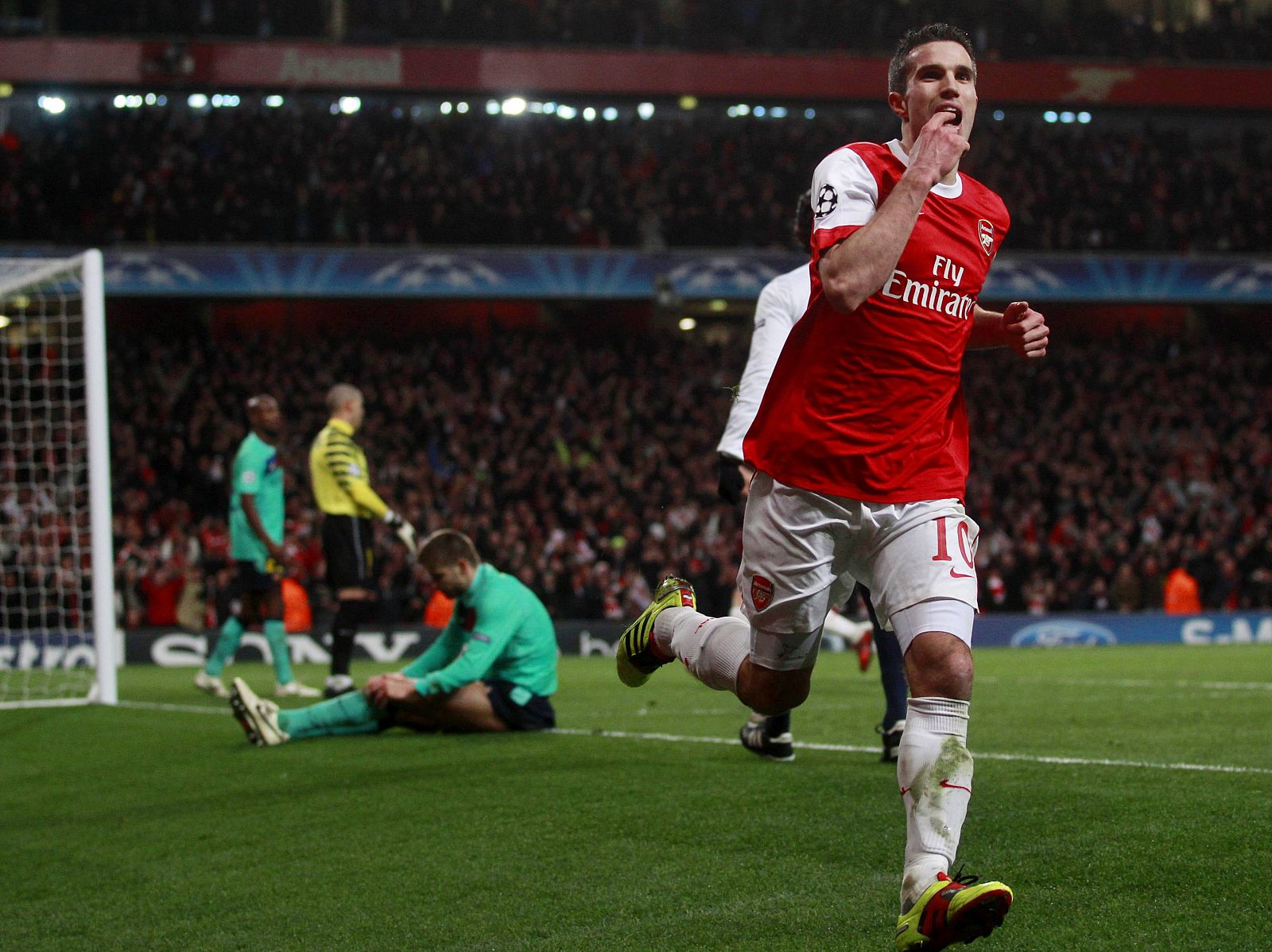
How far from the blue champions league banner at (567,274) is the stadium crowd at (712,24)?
5807 millimetres

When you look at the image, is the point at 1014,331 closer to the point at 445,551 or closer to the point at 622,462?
the point at 445,551

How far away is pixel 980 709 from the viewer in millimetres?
8891

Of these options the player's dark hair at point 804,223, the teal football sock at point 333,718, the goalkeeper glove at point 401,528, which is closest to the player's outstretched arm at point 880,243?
the player's dark hair at point 804,223

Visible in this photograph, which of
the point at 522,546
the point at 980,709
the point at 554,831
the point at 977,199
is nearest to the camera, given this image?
the point at 977,199

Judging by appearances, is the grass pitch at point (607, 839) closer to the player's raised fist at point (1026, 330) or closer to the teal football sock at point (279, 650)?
the player's raised fist at point (1026, 330)

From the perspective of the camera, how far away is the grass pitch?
378cm

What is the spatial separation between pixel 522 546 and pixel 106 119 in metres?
Answer: 13.2

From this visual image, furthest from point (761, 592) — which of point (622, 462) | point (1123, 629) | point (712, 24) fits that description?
point (712, 24)

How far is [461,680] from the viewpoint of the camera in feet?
23.6

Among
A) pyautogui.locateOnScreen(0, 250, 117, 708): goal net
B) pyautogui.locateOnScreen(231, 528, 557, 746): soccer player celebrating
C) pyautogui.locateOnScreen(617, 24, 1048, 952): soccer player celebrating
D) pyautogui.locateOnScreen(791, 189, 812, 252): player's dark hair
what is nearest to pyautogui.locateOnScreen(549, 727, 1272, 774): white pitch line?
pyautogui.locateOnScreen(231, 528, 557, 746): soccer player celebrating

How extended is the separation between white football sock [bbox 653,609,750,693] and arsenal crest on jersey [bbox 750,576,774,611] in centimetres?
33

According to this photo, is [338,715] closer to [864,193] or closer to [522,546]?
[864,193]

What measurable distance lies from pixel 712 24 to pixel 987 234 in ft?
90.2

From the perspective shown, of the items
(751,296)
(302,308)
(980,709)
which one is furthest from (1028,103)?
(980,709)
